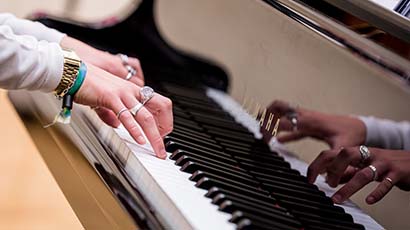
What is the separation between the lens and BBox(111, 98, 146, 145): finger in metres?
1.14

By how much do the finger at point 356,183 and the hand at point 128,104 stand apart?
294mm

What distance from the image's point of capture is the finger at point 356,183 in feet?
3.42

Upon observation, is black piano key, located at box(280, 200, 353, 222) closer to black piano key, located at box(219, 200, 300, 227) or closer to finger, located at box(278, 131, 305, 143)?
black piano key, located at box(219, 200, 300, 227)

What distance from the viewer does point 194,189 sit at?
102cm

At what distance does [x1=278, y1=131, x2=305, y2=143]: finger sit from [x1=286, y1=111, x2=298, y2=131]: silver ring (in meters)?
0.01

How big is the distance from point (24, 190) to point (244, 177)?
125 centimetres

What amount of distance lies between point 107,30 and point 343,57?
80cm

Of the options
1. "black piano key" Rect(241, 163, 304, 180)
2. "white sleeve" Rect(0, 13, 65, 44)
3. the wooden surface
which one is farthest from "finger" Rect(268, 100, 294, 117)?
the wooden surface

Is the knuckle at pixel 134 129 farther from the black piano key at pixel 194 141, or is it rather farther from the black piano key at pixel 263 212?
the black piano key at pixel 263 212

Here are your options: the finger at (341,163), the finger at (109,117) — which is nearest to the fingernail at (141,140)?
the finger at (109,117)

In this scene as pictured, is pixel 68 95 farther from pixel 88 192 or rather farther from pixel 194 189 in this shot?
pixel 194 189

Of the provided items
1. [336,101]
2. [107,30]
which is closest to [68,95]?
[336,101]

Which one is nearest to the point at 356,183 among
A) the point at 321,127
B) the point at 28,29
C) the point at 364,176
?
the point at 364,176

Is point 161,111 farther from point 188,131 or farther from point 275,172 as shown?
point 275,172
